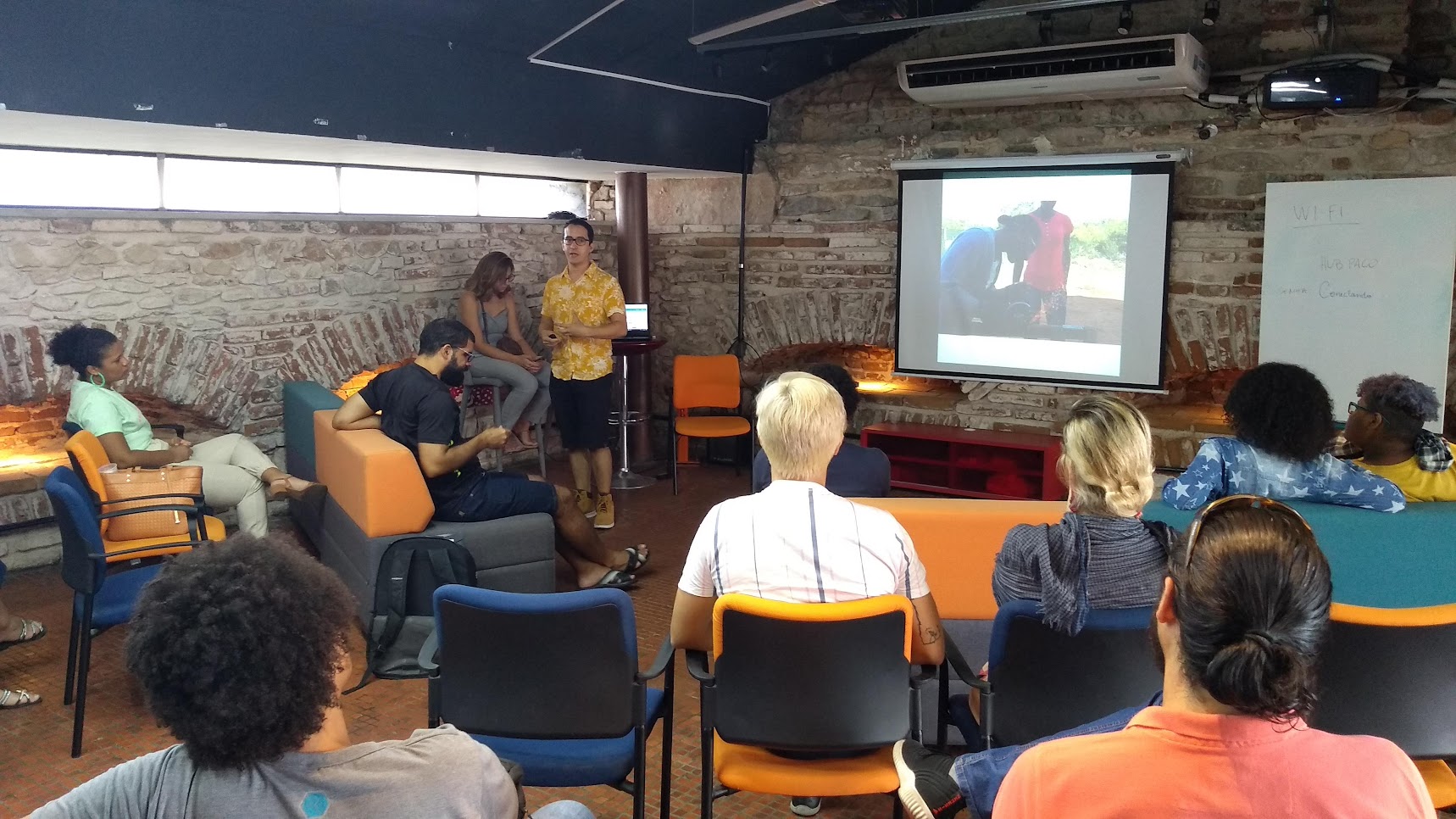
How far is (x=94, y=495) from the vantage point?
3709 millimetres

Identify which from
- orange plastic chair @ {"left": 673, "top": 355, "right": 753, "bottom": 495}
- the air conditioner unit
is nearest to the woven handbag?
orange plastic chair @ {"left": 673, "top": 355, "right": 753, "bottom": 495}

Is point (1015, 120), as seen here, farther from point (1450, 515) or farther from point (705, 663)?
point (705, 663)

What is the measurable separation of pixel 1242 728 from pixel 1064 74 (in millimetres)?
5429

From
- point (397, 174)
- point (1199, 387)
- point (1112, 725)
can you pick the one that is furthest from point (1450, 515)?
point (397, 174)

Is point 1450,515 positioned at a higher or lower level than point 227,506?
higher

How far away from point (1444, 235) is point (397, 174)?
19.0ft

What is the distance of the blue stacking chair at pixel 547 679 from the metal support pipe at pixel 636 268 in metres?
5.17

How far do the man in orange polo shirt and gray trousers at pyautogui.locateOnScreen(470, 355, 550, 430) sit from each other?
5593 millimetres

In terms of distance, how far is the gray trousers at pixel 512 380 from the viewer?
253 inches

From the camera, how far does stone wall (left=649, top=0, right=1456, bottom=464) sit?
553 centimetres

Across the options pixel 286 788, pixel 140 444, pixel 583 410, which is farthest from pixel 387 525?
pixel 286 788

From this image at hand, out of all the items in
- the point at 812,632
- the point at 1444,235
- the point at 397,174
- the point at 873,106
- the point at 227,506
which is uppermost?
the point at 873,106

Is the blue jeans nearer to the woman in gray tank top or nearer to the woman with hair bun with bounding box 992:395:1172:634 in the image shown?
the woman with hair bun with bounding box 992:395:1172:634

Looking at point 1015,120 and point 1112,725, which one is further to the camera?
point 1015,120
